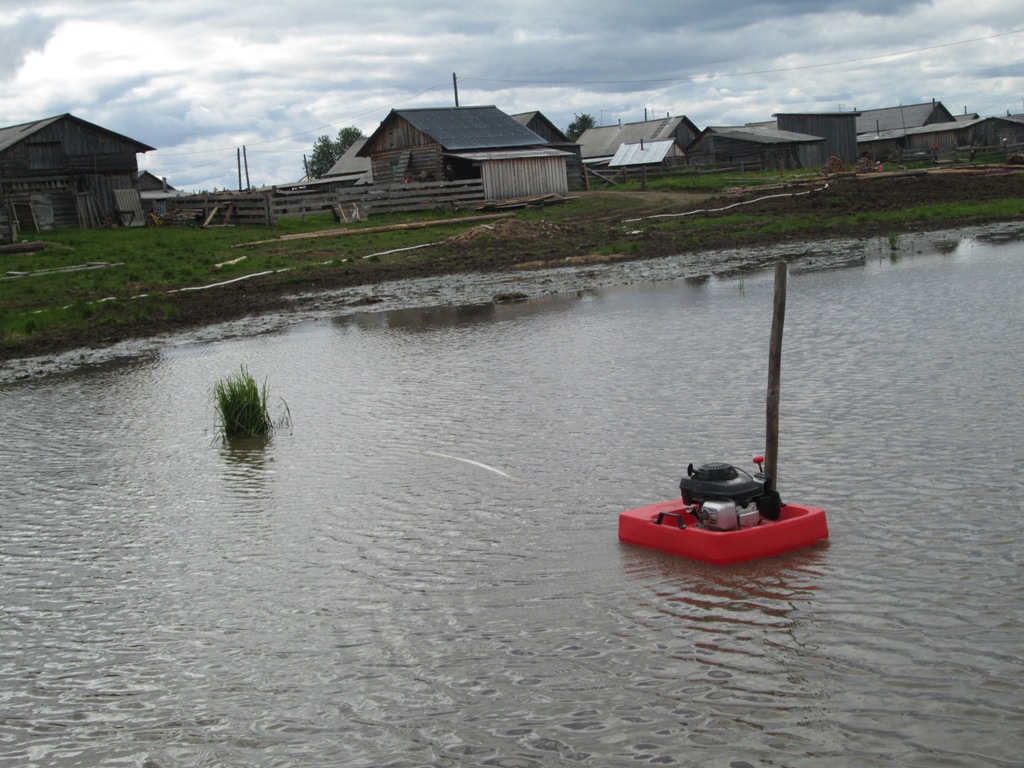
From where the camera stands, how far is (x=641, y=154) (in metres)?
66.3

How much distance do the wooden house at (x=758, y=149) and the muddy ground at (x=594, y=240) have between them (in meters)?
24.4

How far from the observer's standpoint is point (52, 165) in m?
45.0

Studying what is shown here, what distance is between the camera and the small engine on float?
7762 mm

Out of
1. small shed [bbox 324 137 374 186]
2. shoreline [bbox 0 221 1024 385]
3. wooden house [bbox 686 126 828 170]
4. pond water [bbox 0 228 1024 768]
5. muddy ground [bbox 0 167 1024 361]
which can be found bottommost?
pond water [bbox 0 228 1024 768]

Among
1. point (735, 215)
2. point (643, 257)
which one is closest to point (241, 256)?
point (643, 257)

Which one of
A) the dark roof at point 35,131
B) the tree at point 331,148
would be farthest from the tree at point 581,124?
the dark roof at point 35,131

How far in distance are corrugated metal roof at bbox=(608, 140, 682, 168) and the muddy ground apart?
21311 mm

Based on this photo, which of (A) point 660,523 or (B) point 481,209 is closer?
(A) point 660,523

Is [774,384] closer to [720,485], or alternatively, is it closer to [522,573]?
[720,485]

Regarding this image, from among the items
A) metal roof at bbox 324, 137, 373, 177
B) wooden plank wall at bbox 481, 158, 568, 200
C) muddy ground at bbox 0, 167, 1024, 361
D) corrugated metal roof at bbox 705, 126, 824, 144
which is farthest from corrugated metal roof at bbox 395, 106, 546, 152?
corrugated metal roof at bbox 705, 126, 824, 144

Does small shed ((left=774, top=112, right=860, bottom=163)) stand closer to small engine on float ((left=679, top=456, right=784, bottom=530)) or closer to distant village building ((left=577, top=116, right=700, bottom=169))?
distant village building ((left=577, top=116, right=700, bottom=169))

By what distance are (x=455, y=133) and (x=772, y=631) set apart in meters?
46.0

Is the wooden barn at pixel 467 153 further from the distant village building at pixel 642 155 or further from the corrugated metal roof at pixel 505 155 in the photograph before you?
the distant village building at pixel 642 155

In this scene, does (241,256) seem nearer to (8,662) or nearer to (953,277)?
(953,277)
